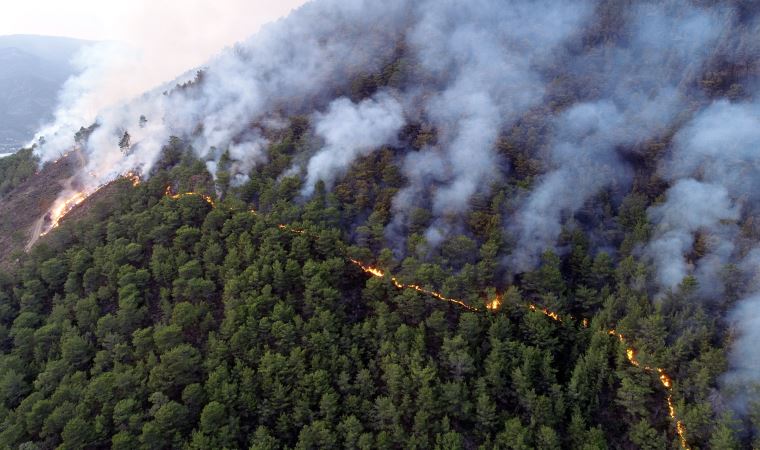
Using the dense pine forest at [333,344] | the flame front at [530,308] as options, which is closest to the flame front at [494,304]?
the flame front at [530,308]

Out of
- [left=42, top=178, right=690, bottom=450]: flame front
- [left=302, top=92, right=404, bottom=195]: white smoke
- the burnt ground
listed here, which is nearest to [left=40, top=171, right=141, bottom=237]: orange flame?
the burnt ground

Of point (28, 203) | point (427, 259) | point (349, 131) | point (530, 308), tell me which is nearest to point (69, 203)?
point (28, 203)

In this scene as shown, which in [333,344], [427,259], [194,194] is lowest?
[333,344]

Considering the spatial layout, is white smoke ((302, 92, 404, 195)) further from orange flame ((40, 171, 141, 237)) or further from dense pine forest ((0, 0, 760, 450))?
orange flame ((40, 171, 141, 237))

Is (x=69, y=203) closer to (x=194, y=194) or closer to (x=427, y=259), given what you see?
(x=194, y=194)

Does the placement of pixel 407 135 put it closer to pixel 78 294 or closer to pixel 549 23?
pixel 549 23

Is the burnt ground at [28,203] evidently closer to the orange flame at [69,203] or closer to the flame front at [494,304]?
the orange flame at [69,203]

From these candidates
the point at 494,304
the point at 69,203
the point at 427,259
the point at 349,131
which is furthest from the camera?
the point at 69,203

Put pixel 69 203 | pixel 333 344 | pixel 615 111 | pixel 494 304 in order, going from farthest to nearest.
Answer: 1. pixel 69 203
2. pixel 615 111
3. pixel 494 304
4. pixel 333 344

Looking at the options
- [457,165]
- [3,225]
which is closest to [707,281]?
[457,165]
